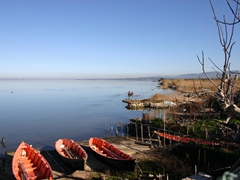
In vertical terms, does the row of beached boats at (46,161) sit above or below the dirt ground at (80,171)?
above

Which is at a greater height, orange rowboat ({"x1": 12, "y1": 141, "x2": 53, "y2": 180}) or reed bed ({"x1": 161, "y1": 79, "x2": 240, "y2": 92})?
reed bed ({"x1": 161, "y1": 79, "x2": 240, "y2": 92})

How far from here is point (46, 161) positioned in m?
11.1

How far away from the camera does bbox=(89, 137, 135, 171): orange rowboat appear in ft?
38.0

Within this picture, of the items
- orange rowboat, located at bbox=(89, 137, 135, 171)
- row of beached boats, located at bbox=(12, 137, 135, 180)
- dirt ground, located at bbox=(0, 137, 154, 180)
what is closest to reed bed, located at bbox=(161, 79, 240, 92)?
dirt ground, located at bbox=(0, 137, 154, 180)

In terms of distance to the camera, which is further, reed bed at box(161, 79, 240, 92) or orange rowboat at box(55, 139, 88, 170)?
reed bed at box(161, 79, 240, 92)

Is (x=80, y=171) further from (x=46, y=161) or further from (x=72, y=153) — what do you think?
(x=72, y=153)

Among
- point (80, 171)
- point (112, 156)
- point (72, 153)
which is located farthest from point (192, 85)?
point (80, 171)

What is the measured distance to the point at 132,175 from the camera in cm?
1135

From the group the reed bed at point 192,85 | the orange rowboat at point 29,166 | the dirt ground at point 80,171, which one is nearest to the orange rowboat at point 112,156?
the dirt ground at point 80,171

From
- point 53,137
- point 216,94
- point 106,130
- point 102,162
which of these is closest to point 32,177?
point 102,162

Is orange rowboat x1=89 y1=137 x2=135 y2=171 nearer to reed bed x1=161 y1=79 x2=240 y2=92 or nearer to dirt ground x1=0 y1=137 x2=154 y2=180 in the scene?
dirt ground x1=0 y1=137 x2=154 y2=180

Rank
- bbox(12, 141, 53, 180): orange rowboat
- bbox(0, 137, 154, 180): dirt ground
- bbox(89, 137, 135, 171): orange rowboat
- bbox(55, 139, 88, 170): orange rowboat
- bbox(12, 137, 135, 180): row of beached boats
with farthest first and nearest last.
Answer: bbox(55, 139, 88, 170): orange rowboat < bbox(89, 137, 135, 171): orange rowboat < bbox(0, 137, 154, 180): dirt ground < bbox(12, 137, 135, 180): row of beached boats < bbox(12, 141, 53, 180): orange rowboat

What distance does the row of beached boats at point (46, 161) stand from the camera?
10547mm

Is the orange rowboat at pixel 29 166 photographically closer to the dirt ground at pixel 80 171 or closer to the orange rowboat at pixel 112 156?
the dirt ground at pixel 80 171
